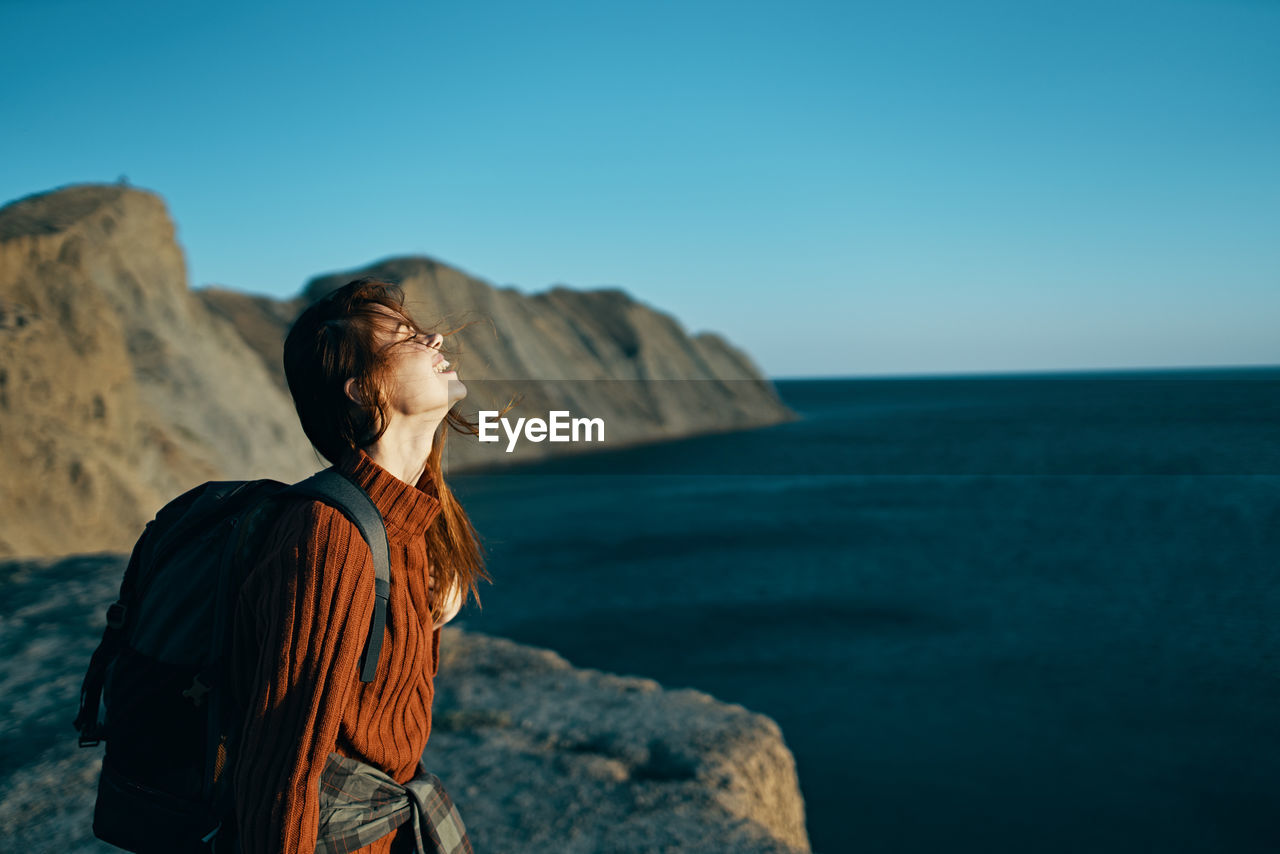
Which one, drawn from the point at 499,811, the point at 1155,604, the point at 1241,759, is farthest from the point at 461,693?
the point at 1155,604

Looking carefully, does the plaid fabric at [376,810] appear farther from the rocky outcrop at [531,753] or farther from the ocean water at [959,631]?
the ocean water at [959,631]

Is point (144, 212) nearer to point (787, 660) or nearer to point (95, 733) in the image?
point (787, 660)

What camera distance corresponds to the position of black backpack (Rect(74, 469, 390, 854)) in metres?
1.33

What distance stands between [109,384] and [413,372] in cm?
1680

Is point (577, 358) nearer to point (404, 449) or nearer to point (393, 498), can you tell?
point (404, 449)

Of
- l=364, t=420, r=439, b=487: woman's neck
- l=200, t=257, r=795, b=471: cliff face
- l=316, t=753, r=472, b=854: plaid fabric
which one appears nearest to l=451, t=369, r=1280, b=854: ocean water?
l=316, t=753, r=472, b=854: plaid fabric

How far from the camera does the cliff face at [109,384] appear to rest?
11.8 meters

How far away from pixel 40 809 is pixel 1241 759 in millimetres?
11885

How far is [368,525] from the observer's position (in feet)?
4.44

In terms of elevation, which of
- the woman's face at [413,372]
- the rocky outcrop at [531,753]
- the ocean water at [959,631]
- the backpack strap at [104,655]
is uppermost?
the woman's face at [413,372]

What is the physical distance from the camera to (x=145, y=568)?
1406 mm

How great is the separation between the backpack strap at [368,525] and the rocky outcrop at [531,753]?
2951 millimetres

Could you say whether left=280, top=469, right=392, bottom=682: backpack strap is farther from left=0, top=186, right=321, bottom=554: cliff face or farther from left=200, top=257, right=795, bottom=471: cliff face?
left=200, top=257, right=795, bottom=471: cliff face

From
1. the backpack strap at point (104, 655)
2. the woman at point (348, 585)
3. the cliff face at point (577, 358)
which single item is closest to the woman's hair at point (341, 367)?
the woman at point (348, 585)
